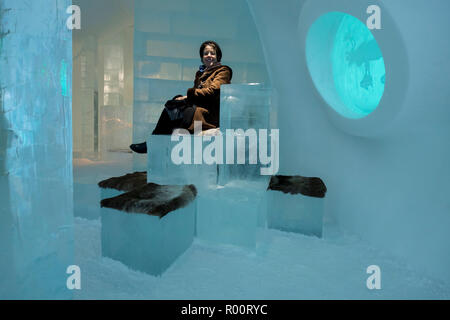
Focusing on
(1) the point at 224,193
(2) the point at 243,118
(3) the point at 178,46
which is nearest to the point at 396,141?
(2) the point at 243,118

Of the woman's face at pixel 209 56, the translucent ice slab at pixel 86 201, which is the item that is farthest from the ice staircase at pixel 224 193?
the woman's face at pixel 209 56

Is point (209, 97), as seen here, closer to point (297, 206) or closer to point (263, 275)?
point (297, 206)

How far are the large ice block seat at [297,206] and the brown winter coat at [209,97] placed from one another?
78cm

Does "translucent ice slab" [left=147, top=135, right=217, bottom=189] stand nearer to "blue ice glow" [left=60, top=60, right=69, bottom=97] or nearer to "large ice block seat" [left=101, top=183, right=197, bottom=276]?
"large ice block seat" [left=101, top=183, right=197, bottom=276]

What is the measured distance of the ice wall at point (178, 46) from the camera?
349 cm

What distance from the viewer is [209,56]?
2.73m

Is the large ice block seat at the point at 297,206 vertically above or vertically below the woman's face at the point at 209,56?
below

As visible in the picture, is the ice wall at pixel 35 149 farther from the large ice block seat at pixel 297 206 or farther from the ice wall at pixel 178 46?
the ice wall at pixel 178 46

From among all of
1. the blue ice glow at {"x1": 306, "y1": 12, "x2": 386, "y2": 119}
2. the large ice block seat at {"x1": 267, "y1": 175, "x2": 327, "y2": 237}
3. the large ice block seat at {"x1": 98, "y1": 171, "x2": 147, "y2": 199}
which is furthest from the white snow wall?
the large ice block seat at {"x1": 98, "y1": 171, "x2": 147, "y2": 199}

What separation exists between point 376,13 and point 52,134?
1.49 metres

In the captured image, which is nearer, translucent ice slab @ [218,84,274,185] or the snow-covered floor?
the snow-covered floor

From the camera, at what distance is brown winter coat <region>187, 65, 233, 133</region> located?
2451mm

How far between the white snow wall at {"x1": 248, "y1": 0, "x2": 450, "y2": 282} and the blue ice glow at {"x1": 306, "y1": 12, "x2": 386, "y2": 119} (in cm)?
11
